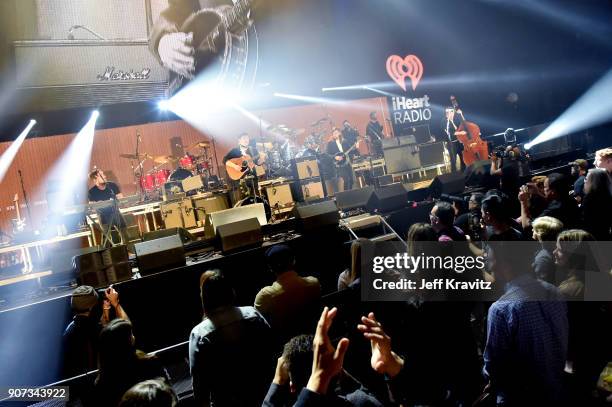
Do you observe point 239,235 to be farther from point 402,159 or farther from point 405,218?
point 402,159

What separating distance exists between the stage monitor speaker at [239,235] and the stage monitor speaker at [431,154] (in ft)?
19.2

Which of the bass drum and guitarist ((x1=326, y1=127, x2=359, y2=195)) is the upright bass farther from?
the bass drum

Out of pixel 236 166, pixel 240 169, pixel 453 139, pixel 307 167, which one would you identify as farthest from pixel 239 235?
pixel 453 139

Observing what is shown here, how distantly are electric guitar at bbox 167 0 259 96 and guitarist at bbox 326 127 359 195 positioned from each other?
2.67m

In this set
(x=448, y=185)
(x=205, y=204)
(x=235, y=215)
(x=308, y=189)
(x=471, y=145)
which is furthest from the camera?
(x=471, y=145)

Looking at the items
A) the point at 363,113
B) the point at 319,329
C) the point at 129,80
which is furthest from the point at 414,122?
the point at 319,329

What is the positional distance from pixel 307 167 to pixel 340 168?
0.81 metres

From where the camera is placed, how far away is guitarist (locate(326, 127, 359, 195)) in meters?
9.96

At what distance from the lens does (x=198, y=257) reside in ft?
17.8

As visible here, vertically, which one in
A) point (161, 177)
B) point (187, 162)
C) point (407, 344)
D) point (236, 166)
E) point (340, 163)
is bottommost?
point (407, 344)

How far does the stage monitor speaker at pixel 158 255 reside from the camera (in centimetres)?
468

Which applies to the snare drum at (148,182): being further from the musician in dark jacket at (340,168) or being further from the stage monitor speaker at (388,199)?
the stage monitor speaker at (388,199)

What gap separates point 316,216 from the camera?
560 cm

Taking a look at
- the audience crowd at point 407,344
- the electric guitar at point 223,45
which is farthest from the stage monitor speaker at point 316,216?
the electric guitar at point 223,45
